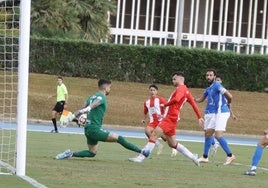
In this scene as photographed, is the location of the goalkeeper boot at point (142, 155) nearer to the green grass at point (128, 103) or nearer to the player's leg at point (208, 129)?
the player's leg at point (208, 129)

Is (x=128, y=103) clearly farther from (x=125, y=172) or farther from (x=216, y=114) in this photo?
(x=125, y=172)

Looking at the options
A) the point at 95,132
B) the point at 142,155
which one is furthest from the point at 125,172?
the point at 142,155

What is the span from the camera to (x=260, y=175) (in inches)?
604

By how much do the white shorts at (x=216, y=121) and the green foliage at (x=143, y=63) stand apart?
25.9 m

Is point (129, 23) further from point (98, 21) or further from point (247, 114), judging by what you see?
point (247, 114)

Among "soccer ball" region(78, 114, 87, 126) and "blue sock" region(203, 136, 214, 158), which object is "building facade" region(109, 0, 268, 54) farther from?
"soccer ball" region(78, 114, 87, 126)

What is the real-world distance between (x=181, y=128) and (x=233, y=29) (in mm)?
31163

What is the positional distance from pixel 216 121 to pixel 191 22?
4764 cm

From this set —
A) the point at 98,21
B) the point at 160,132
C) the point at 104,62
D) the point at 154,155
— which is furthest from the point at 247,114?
the point at 160,132

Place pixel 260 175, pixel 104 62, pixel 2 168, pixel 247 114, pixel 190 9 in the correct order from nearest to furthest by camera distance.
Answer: pixel 2 168
pixel 260 175
pixel 247 114
pixel 104 62
pixel 190 9

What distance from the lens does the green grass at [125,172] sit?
12.4m

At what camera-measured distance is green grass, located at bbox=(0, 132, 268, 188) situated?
12375 millimetres

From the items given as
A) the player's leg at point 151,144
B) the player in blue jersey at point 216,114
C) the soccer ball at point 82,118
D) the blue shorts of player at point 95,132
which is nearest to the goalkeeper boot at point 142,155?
the player's leg at point 151,144

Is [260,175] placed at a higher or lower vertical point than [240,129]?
higher
